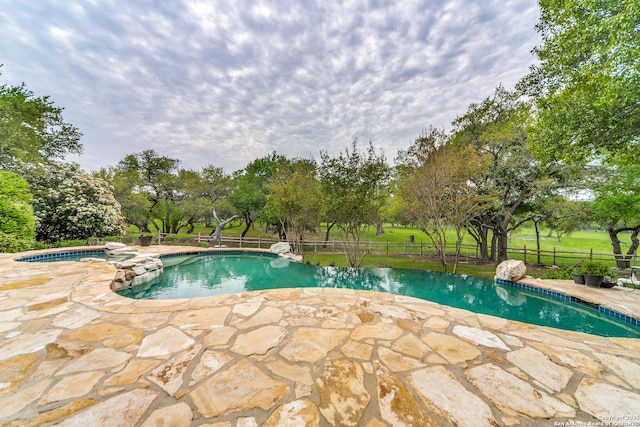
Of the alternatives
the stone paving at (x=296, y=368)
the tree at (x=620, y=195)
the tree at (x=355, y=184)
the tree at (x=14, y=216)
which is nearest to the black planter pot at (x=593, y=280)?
the stone paving at (x=296, y=368)

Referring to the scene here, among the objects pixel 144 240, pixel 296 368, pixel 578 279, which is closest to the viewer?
pixel 296 368

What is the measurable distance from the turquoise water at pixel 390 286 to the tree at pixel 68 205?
5312mm

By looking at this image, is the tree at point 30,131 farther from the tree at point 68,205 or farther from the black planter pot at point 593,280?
the black planter pot at point 593,280

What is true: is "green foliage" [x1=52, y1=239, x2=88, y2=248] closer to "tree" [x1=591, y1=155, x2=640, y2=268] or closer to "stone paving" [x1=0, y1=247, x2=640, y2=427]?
"stone paving" [x1=0, y1=247, x2=640, y2=427]

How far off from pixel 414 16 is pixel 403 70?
200 cm

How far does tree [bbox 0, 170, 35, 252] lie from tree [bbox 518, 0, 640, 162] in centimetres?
1467

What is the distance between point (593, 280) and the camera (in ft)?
18.4

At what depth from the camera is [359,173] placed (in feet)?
26.7

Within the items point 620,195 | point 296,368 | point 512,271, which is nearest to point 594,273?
point 512,271

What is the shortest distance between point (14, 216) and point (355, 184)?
11444 mm

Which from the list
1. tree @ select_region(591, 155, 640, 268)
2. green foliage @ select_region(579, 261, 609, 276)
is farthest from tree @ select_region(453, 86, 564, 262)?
green foliage @ select_region(579, 261, 609, 276)

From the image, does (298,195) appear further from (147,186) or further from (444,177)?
(147,186)

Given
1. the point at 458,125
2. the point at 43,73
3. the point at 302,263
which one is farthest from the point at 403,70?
the point at 43,73

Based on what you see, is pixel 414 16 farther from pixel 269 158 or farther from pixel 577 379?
pixel 269 158
